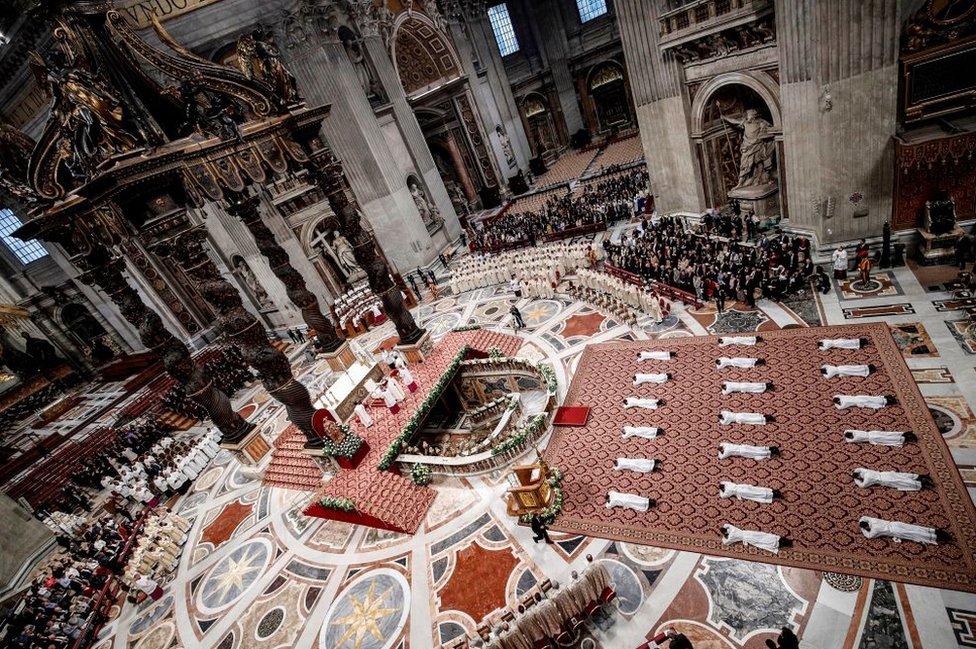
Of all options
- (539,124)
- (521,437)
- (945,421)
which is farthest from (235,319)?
(539,124)

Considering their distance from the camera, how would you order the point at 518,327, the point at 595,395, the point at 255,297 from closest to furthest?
the point at 595,395 < the point at 518,327 < the point at 255,297

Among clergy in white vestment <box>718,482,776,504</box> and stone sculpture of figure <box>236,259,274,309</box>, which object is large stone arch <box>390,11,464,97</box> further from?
clergy in white vestment <box>718,482,776,504</box>

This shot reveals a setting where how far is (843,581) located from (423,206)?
80.7ft

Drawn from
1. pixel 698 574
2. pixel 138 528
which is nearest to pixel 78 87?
pixel 138 528

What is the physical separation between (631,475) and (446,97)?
92.2 feet

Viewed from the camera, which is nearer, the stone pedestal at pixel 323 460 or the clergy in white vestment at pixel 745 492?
the clergy in white vestment at pixel 745 492

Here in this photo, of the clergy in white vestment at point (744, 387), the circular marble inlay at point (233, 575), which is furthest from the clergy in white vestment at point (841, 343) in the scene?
the circular marble inlay at point (233, 575)

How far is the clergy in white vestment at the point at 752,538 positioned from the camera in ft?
24.2

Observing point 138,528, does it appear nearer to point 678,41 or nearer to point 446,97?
point 678,41

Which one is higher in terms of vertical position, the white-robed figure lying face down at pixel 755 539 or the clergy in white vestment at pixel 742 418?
the clergy in white vestment at pixel 742 418

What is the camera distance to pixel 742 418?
9.82 meters

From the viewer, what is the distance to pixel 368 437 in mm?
13477

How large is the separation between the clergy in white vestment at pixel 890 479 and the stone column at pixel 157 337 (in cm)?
1417

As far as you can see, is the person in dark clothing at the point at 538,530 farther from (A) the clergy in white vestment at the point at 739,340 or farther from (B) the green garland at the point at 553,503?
(A) the clergy in white vestment at the point at 739,340
